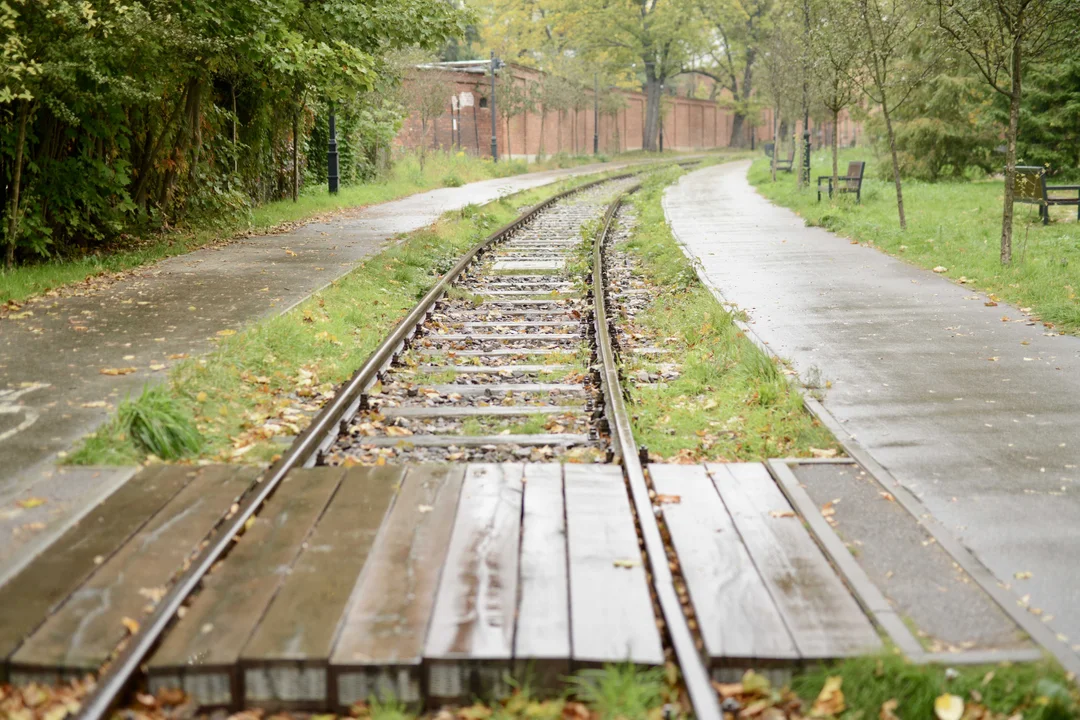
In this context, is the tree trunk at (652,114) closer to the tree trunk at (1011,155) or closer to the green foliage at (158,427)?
the tree trunk at (1011,155)

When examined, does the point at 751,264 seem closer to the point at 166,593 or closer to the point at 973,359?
the point at 973,359

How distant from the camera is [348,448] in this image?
6195 mm

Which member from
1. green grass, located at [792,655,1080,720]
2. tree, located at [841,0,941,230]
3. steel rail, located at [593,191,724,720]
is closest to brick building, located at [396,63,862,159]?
tree, located at [841,0,941,230]

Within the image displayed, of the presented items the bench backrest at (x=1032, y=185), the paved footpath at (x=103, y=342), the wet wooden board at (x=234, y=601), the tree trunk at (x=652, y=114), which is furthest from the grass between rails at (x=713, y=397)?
the tree trunk at (x=652, y=114)

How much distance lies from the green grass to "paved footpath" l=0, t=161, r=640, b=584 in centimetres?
336

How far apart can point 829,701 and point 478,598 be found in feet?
4.49

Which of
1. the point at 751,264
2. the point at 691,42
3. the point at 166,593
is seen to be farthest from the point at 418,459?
the point at 691,42

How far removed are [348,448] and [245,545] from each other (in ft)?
5.61

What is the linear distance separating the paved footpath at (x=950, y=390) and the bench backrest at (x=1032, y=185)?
4332 millimetres

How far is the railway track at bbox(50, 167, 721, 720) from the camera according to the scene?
11.6 feet

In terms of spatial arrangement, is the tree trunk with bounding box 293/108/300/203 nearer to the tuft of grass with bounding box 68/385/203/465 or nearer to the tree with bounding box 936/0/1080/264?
the tree with bounding box 936/0/1080/264

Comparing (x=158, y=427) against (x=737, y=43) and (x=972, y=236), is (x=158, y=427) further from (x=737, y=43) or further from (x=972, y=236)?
(x=737, y=43)

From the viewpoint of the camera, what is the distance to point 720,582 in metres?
4.20

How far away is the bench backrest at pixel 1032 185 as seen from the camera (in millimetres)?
16906
